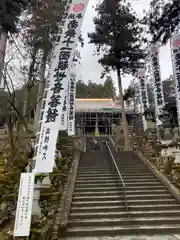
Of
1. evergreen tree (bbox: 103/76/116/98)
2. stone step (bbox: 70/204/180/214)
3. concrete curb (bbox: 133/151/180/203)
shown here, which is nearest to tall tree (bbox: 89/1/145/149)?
concrete curb (bbox: 133/151/180/203)

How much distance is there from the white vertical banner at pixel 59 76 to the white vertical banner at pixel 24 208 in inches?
18.3

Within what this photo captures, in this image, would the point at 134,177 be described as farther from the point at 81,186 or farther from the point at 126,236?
the point at 126,236

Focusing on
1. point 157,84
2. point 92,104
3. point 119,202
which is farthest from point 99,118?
point 119,202

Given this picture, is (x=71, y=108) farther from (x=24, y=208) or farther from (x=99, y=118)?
(x=99, y=118)

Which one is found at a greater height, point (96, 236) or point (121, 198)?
point (121, 198)

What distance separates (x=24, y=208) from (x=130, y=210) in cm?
389

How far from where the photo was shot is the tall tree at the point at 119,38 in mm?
17094

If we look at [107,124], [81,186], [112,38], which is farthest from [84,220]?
[107,124]

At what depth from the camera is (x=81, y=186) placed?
9.71 metres

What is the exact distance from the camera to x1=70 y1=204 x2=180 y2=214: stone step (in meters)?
7.60

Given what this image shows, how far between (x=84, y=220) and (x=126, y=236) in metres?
1.42

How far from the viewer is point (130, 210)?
787cm

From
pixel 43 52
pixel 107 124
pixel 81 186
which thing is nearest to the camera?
pixel 81 186

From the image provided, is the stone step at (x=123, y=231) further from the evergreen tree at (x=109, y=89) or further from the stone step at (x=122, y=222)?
the evergreen tree at (x=109, y=89)
